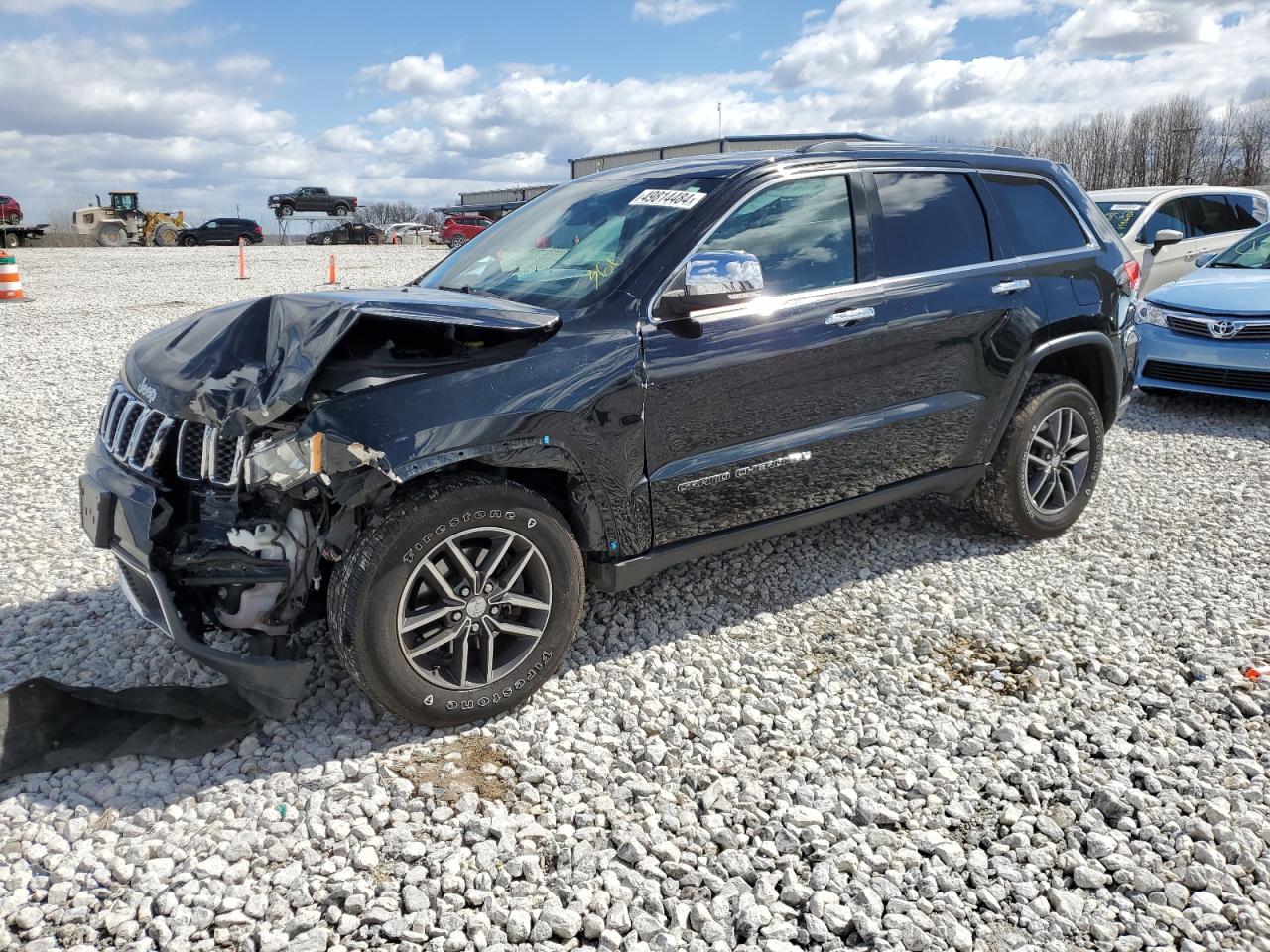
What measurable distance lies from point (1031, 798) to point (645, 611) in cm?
183

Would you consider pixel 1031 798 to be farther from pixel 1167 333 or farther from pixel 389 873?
pixel 1167 333

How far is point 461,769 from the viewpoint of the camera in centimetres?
314

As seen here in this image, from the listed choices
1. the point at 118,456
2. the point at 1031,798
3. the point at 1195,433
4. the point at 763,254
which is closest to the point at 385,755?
the point at 118,456

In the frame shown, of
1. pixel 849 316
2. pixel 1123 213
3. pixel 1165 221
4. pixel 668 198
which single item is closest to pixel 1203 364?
pixel 1123 213

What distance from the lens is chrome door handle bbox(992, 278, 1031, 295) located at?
4.52 meters

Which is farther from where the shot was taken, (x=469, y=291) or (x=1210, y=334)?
(x=1210, y=334)

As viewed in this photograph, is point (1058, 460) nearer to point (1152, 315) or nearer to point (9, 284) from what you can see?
point (1152, 315)

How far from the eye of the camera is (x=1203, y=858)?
2.67 meters

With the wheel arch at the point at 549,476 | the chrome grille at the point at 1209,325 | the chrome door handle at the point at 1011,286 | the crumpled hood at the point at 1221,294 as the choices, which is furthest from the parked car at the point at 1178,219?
the wheel arch at the point at 549,476

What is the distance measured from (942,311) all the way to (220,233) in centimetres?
4117

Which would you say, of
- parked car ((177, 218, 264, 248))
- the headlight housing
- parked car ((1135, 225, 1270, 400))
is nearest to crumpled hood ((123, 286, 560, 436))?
parked car ((1135, 225, 1270, 400))

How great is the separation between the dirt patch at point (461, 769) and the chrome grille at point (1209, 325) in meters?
7.21

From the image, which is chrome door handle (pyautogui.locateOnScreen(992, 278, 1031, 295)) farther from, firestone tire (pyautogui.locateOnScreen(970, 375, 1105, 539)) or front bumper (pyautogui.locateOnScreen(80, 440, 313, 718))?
front bumper (pyautogui.locateOnScreen(80, 440, 313, 718))

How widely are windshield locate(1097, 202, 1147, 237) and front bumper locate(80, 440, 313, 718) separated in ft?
34.7
